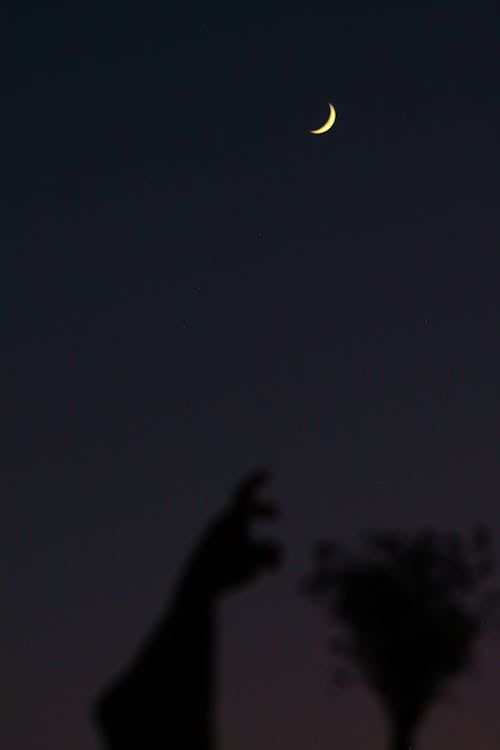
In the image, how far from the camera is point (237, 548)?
5859 millimetres

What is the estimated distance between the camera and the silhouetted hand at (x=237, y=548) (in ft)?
19.0

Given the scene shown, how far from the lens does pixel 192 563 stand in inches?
228

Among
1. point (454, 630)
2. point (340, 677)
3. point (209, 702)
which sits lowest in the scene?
point (209, 702)

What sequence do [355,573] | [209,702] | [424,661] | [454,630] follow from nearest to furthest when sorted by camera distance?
[209,702] < [424,661] < [454,630] < [355,573]

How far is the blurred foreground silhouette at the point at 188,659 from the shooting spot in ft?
18.4

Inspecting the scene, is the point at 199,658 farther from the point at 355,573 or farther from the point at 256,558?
the point at 355,573

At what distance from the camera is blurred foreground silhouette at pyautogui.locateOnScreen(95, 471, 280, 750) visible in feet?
18.4

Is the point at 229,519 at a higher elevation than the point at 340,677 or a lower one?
lower

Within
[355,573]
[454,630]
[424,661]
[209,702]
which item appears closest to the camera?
[209,702]

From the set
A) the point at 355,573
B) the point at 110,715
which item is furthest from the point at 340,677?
the point at 110,715

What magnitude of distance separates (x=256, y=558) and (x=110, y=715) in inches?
35.3

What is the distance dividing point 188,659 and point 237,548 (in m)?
0.52

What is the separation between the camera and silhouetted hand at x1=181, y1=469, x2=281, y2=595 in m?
5.79

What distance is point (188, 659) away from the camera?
5.64 m
